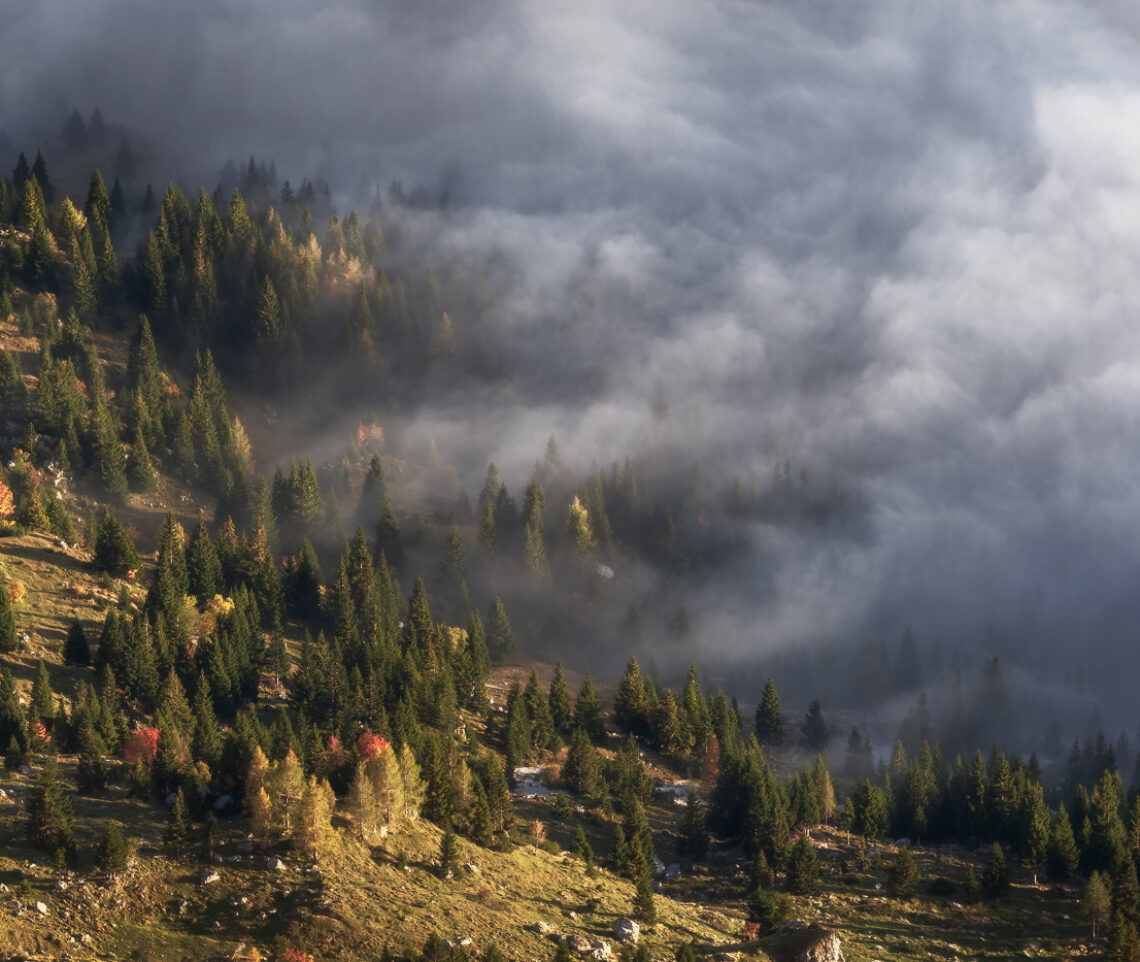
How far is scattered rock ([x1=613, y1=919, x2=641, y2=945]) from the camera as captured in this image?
102 meters

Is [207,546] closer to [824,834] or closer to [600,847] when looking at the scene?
[600,847]

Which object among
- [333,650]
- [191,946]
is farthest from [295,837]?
[333,650]

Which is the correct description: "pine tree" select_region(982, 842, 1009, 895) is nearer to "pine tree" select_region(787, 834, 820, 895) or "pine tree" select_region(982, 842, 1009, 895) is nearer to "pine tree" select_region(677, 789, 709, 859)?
"pine tree" select_region(787, 834, 820, 895)

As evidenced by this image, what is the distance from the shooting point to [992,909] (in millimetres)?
137750

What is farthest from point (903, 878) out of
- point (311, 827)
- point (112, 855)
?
point (112, 855)

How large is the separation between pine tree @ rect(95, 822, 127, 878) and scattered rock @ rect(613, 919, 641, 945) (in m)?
45.4

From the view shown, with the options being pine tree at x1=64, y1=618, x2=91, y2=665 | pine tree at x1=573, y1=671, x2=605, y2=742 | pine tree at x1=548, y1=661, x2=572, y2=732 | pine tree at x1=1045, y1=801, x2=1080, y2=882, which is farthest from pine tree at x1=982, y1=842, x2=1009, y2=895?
pine tree at x1=64, y1=618, x2=91, y2=665

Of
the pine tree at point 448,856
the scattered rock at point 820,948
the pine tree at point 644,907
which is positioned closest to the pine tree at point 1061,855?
the scattered rock at point 820,948

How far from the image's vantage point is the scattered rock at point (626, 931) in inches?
4035

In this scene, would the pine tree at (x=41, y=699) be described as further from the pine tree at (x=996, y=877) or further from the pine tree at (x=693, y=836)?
the pine tree at (x=996, y=877)

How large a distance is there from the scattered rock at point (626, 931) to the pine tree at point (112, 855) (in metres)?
45.4

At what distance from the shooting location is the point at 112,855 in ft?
294

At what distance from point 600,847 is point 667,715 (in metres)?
Result: 44.7

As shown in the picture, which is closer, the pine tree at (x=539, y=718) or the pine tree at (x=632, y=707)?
the pine tree at (x=539, y=718)
